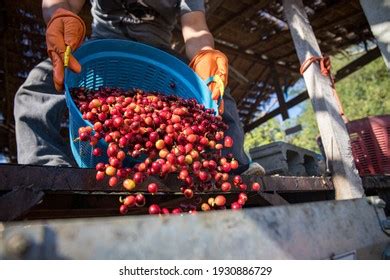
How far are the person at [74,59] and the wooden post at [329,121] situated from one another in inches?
33.1

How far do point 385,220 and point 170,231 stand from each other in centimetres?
69

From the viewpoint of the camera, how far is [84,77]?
2123mm

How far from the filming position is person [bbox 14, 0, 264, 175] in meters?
1.79

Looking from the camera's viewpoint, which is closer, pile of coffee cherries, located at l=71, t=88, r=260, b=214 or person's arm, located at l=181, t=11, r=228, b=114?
pile of coffee cherries, located at l=71, t=88, r=260, b=214

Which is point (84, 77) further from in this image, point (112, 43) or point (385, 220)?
point (385, 220)

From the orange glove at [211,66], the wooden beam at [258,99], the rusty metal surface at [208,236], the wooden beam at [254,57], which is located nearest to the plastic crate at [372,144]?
the orange glove at [211,66]

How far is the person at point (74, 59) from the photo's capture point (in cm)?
179

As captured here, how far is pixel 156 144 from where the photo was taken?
A: 1557mm

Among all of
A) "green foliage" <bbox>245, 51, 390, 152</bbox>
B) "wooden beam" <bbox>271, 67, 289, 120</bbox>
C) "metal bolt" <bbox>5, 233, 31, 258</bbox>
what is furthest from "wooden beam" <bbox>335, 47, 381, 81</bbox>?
"metal bolt" <bbox>5, 233, 31, 258</bbox>

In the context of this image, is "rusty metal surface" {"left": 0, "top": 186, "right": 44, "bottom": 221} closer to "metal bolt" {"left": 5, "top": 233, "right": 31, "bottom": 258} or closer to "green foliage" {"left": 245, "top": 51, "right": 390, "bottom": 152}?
"metal bolt" {"left": 5, "top": 233, "right": 31, "bottom": 258}

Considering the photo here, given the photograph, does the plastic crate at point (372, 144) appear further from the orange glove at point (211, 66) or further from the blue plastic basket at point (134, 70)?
the blue plastic basket at point (134, 70)

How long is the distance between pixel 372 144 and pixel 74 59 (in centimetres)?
358

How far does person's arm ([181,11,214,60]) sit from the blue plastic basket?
55cm
